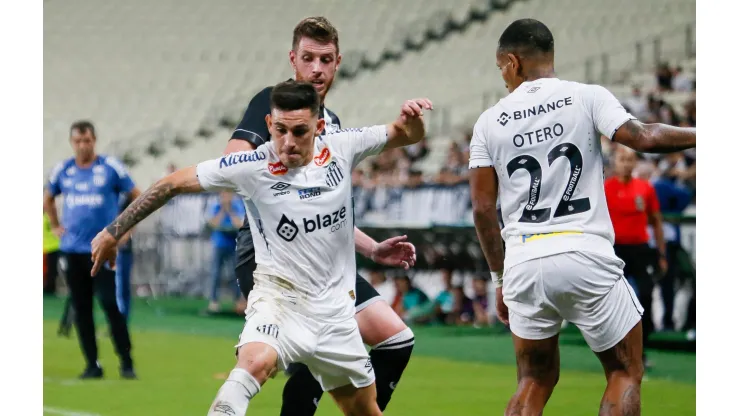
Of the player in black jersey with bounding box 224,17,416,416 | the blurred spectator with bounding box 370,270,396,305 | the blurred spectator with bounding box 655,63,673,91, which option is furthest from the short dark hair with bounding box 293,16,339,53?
the blurred spectator with bounding box 370,270,396,305

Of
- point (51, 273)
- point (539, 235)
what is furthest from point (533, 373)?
point (51, 273)

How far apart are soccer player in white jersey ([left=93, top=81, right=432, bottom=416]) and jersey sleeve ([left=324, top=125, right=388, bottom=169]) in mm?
67

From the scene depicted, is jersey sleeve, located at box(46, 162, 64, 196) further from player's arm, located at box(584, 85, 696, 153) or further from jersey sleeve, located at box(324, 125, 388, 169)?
player's arm, located at box(584, 85, 696, 153)

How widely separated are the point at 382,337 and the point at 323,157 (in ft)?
2.67

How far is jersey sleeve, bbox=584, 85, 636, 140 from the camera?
3.84 metres

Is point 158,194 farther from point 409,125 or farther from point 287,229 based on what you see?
point 409,125

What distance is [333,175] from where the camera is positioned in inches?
157

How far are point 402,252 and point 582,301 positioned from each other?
0.81 meters

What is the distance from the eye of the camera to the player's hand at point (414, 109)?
13.2 feet

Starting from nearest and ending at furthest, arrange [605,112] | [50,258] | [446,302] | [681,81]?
[605,112] → [681,81] → [446,302] → [50,258]

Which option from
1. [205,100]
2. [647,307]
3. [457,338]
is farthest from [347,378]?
[205,100]

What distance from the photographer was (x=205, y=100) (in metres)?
17.1

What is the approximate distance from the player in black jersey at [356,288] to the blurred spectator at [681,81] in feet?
17.3

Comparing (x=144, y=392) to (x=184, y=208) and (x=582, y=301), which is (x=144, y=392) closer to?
(x=582, y=301)
